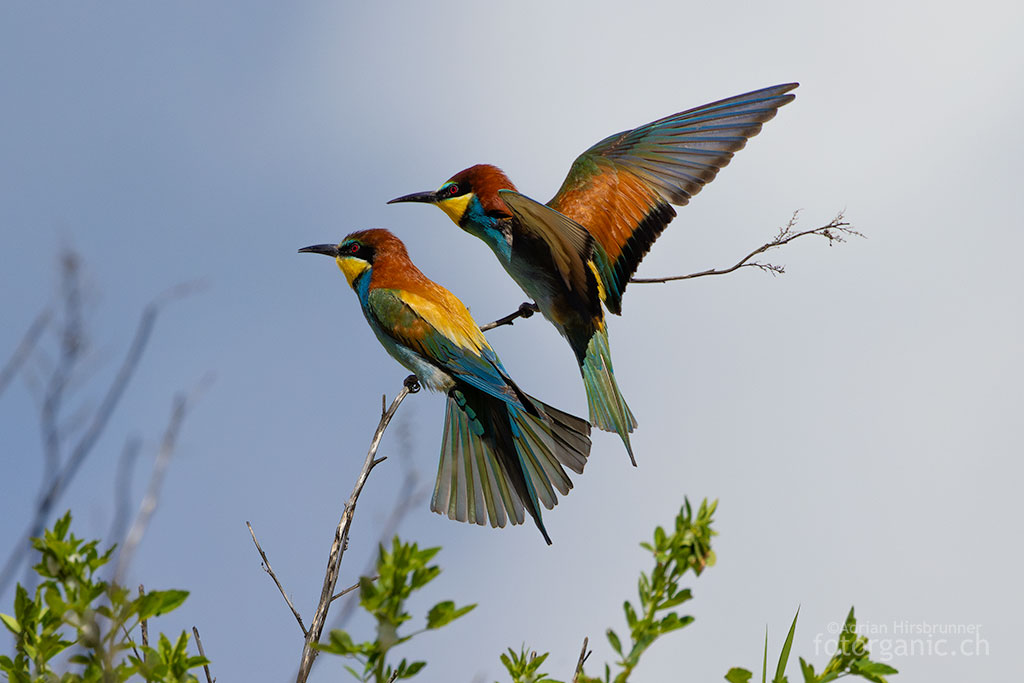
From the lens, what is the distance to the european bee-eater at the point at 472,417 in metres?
2.87

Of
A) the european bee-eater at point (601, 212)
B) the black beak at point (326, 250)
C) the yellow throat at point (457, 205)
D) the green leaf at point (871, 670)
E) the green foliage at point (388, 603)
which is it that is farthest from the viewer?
the black beak at point (326, 250)

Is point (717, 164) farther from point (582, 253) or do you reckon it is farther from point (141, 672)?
point (141, 672)

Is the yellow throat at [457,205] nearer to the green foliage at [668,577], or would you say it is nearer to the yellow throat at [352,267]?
the yellow throat at [352,267]

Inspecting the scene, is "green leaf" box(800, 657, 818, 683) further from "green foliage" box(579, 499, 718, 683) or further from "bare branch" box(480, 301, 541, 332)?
"bare branch" box(480, 301, 541, 332)

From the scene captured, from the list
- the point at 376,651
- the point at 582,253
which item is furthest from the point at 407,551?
the point at 582,253

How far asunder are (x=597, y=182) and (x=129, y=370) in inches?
93.8

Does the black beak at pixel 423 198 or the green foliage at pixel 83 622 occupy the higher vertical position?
the black beak at pixel 423 198

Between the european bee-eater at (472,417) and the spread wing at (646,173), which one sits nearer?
the european bee-eater at (472,417)

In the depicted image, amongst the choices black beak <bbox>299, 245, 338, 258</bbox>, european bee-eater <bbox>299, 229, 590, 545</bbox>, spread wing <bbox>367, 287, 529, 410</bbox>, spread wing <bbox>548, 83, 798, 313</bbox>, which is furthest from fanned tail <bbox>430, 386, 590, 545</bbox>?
black beak <bbox>299, 245, 338, 258</bbox>

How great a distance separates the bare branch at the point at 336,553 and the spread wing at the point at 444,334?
602 mm

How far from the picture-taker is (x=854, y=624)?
1.42 m

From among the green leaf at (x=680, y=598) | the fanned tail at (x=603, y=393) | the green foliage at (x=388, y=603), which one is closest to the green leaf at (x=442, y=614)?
the green foliage at (x=388, y=603)

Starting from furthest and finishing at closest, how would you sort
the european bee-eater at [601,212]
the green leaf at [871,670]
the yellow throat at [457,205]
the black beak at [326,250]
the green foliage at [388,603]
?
the black beak at [326,250]
the yellow throat at [457,205]
the european bee-eater at [601,212]
the green leaf at [871,670]
the green foliage at [388,603]

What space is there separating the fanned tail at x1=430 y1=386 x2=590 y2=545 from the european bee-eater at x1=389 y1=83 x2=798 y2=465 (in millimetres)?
130
